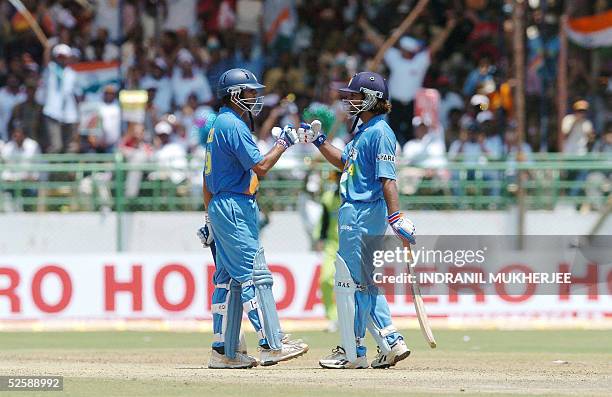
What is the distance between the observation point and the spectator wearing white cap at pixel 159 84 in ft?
73.1

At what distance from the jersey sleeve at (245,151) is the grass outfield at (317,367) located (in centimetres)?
170

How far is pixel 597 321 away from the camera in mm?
18281

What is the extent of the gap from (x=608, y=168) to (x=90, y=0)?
9.48 meters

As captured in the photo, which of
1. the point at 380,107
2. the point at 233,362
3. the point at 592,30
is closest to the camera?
the point at 380,107

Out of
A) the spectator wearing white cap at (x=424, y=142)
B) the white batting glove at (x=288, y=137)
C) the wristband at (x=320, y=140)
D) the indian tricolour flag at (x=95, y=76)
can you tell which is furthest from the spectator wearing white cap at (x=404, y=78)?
the white batting glove at (x=288, y=137)

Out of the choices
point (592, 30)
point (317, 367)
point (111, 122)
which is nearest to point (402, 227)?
point (317, 367)

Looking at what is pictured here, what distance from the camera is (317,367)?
40.7ft

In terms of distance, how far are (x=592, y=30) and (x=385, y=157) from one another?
37.9 feet

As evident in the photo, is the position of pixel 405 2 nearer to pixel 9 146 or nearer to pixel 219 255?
pixel 9 146

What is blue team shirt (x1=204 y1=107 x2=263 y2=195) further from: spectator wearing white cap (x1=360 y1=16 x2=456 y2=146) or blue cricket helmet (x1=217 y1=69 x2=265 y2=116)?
spectator wearing white cap (x1=360 y1=16 x2=456 y2=146)

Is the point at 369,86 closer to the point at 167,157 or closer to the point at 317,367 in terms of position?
the point at 317,367

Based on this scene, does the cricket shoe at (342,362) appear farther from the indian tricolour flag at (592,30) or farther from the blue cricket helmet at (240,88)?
the indian tricolour flag at (592,30)

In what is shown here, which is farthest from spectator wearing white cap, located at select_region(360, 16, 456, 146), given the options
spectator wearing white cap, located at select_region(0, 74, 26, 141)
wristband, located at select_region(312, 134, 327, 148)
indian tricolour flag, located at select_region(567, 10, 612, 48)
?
wristband, located at select_region(312, 134, 327, 148)

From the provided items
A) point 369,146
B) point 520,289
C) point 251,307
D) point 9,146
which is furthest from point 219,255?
point 9,146
